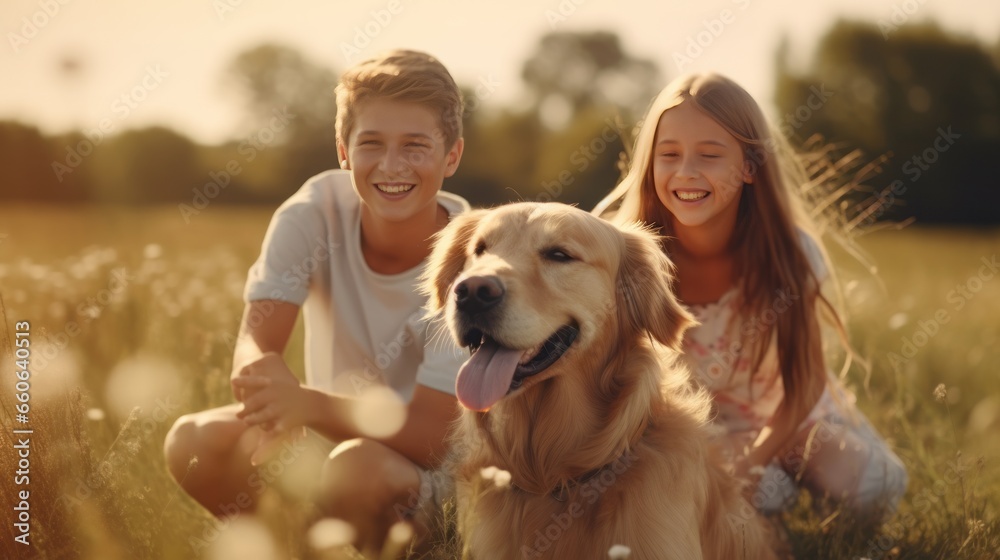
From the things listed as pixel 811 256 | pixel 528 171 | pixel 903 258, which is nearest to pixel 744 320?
pixel 811 256

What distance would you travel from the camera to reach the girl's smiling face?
131 inches

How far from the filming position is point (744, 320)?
359 centimetres

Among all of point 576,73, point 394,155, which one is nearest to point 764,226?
point 394,155

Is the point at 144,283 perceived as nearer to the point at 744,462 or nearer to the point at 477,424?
the point at 477,424

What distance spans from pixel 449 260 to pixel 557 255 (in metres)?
0.47

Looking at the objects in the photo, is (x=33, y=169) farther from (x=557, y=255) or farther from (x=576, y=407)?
(x=576, y=407)

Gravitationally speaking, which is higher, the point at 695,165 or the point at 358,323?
the point at 695,165

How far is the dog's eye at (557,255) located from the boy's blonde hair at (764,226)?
3.06 feet

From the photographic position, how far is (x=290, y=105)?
16.9m

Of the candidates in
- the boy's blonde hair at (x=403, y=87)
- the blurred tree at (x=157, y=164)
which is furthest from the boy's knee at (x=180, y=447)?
the blurred tree at (x=157, y=164)

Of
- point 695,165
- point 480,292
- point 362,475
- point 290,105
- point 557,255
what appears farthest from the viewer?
point 290,105

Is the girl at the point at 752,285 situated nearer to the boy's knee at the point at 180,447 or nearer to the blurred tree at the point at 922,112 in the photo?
the boy's knee at the point at 180,447

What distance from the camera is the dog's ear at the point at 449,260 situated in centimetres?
290

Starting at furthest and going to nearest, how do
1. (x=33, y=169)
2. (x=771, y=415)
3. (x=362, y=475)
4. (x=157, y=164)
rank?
(x=157, y=164) → (x=33, y=169) → (x=771, y=415) → (x=362, y=475)
